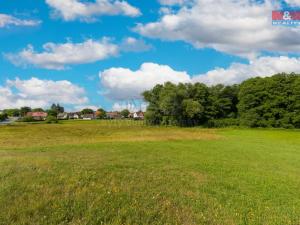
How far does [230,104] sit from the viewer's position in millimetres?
97000

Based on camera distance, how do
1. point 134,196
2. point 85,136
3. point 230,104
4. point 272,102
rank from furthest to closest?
1. point 230,104
2. point 272,102
3. point 85,136
4. point 134,196

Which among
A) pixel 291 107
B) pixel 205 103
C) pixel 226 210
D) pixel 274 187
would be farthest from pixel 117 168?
pixel 205 103

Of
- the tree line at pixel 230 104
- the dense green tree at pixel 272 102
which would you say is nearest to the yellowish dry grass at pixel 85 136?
the dense green tree at pixel 272 102

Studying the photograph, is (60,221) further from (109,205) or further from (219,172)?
(219,172)

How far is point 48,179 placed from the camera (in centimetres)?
976

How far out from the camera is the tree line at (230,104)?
8036 centimetres

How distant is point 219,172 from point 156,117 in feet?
279

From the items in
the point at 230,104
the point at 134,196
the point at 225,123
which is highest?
the point at 230,104

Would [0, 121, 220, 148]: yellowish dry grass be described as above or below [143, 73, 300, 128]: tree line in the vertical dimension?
below

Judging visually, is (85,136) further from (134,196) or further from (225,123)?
(225,123)

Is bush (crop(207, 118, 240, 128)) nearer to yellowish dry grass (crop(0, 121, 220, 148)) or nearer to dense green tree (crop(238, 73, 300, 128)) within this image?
dense green tree (crop(238, 73, 300, 128))

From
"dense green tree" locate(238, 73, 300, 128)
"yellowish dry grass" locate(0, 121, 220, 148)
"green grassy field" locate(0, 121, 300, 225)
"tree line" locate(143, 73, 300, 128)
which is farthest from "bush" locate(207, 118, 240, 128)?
"green grassy field" locate(0, 121, 300, 225)

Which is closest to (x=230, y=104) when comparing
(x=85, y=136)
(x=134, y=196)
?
(x=85, y=136)

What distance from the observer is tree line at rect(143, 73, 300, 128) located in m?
80.4
